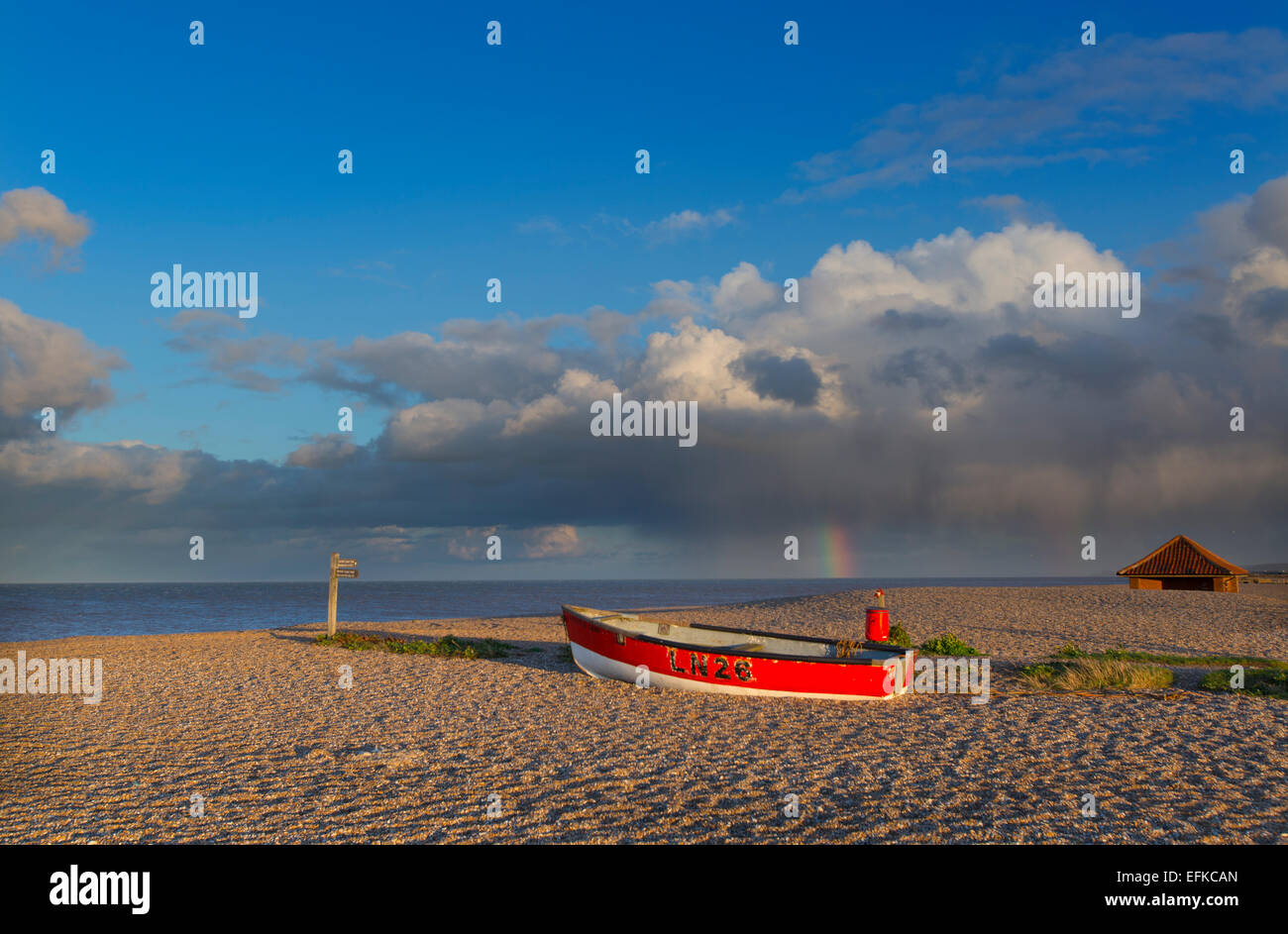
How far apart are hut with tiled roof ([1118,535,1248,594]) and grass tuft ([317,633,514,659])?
30.2 m

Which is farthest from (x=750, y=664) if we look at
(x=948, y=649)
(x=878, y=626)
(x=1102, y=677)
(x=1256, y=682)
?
(x=1256, y=682)

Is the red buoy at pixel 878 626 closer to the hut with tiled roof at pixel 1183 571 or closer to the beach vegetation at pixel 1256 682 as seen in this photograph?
the beach vegetation at pixel 1256 682

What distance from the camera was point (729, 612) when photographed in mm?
37844

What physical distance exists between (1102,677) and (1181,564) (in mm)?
26312

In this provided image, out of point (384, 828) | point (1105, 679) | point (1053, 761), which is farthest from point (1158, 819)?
point (1105, 679)

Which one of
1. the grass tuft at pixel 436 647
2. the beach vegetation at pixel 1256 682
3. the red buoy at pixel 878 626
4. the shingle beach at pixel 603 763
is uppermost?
the red buoy at pixel 878 626

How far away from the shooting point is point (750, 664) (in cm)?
1312

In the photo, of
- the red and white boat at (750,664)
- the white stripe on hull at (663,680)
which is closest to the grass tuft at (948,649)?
the red and white boat at (750,664)

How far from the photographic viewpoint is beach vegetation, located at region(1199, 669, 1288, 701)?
12750mm

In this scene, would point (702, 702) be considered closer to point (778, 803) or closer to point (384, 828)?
point (778, 803)

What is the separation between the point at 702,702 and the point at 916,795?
568 cm

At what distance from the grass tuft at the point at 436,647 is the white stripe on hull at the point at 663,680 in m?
4.30

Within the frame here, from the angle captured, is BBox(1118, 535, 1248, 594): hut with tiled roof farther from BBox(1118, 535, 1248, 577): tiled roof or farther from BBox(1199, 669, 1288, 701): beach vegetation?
BBox(1199, 669, 1288, 701): beach vegetation

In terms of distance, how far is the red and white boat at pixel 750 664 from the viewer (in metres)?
12.6
